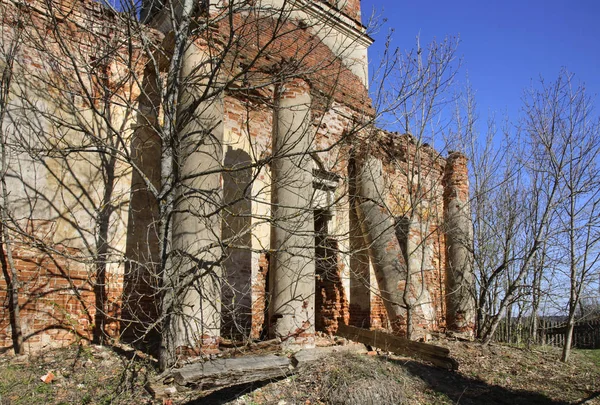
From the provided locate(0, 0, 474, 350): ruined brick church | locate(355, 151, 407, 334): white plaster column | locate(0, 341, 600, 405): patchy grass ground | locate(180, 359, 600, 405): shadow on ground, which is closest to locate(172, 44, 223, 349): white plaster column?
locate(0, 0, 474, 350): ruined brick church

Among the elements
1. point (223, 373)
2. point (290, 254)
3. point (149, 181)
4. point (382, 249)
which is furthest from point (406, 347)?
point (149, 181)

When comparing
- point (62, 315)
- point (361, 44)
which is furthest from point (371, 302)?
point (361, 44)

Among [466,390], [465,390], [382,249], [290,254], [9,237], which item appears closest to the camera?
[9,237]

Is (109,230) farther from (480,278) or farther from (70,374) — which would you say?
(480,278)

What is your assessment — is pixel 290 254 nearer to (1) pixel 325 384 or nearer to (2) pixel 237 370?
(1) pixel 325 384

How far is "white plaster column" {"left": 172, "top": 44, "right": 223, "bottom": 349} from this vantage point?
504cm

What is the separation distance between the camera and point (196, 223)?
561 cm

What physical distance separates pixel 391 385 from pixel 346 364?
0.66 meters

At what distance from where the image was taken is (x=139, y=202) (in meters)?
6.78

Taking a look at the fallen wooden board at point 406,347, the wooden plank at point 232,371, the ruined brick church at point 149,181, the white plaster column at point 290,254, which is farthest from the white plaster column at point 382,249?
the wooden plank at point 232,371

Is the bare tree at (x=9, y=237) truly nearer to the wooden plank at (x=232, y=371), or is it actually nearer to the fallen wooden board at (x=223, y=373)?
the fallen wooden board at (x=223, y=373)

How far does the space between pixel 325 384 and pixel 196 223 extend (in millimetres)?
2608

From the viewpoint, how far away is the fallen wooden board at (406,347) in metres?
7.05

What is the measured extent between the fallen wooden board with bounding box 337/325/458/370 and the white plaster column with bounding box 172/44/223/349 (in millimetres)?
3292
